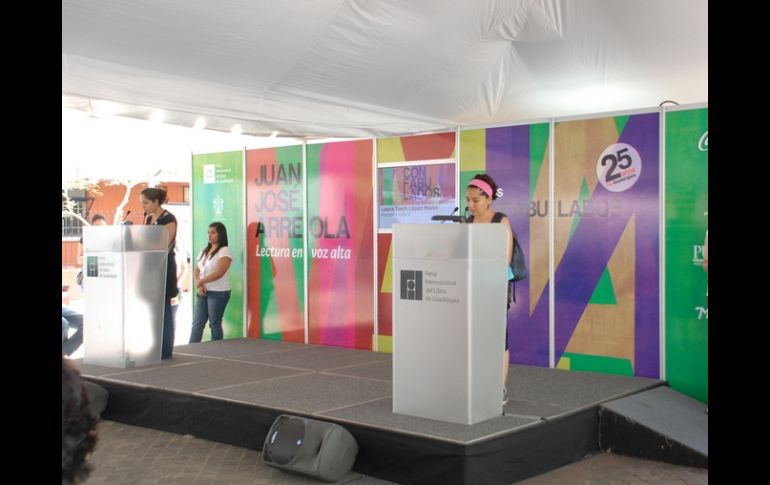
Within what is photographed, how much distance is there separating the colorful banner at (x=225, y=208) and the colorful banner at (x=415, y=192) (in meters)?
2.43

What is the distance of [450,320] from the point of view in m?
5.34

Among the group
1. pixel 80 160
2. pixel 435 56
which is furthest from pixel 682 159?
pixel 80 160

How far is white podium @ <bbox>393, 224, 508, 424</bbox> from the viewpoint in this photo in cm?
529

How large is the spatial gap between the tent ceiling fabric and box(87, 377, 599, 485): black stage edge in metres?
2.72

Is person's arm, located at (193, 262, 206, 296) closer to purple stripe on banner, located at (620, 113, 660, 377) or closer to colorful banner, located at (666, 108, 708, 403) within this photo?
purple stripe on banner, located at (620, 113, 660, 377)

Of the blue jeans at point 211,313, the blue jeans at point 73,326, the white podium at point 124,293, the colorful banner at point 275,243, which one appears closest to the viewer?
the white podium at point 124,293

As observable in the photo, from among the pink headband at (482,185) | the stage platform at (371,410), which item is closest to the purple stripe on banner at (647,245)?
the stage platform at (371,410)

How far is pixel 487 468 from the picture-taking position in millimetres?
4930

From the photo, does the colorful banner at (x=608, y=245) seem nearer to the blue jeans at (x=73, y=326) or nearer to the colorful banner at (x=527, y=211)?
the colorful banner at (x=527, y=211)

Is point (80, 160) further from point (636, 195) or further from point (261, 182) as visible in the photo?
point (636, 195)

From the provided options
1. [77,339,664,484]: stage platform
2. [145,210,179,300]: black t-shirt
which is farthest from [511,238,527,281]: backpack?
[145,210,179,300]: black t-shirt

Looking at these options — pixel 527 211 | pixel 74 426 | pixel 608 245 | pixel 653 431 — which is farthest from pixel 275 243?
→ pixel 74 426

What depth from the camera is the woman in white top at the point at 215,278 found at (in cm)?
943

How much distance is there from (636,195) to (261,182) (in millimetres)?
Result: 4975
